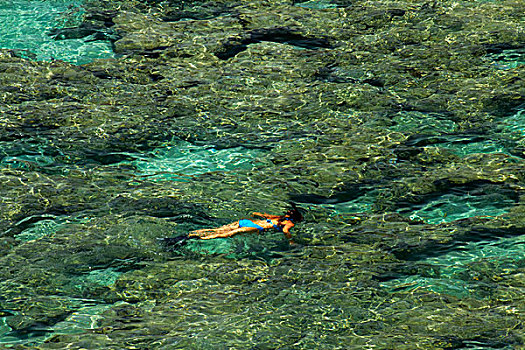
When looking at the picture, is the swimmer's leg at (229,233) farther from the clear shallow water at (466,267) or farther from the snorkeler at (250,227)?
the clear shallow water at (466,267)

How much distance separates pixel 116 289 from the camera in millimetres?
5359

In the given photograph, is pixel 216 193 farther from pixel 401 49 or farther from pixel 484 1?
pixel 484 1

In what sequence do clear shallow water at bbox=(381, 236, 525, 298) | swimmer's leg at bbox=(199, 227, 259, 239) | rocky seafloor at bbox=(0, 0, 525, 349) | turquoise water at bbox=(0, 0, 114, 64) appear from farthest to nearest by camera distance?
turquoise water at bbox=(0, 0, 114, 64)
swimmer's leg at bbox=(199, 227, 259, 239)
clear shallow water at bbox=(381, 236, 525, 298)
rocky seafloor at bbox=(0, 0, 525, 349)

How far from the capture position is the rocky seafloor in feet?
16.1

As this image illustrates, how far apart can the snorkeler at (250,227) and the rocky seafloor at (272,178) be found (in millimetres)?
90

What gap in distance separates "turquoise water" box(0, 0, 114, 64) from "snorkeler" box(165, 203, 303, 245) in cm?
463

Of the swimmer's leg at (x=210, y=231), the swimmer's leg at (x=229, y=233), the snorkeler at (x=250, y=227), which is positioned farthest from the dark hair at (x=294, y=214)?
the swimmer's leg at (x=210, y=231)

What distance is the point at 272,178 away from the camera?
6.87m

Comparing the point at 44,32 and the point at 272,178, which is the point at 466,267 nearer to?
the point at 272,178

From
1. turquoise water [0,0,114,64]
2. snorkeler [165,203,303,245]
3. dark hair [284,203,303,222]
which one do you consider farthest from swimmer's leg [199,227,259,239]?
turquoise water [0,0,114,64]

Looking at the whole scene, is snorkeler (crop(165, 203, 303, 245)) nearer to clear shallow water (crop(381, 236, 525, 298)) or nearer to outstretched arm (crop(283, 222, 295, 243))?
outstretched arm (crop(283, 222, 295, 243))

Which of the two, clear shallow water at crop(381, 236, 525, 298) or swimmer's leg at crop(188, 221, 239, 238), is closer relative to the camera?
clear shallow water at crop(381, 236, 525, 298)

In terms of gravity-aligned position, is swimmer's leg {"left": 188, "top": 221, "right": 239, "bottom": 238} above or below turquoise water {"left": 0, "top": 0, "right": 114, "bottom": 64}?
below

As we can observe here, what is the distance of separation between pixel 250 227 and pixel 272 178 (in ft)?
3.32
